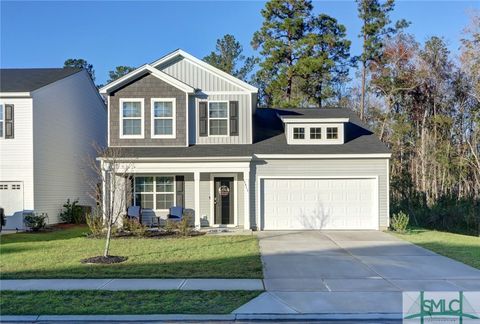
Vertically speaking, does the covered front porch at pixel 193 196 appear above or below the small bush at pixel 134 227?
above

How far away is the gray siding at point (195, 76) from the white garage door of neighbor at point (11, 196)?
7.75 metres

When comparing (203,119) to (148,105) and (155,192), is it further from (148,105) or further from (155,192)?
(155,192)

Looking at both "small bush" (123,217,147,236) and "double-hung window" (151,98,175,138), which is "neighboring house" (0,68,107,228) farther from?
"double-hung window" (151,98,175,138)

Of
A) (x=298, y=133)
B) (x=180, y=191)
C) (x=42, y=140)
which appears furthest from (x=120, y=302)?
(x=42, y=140)

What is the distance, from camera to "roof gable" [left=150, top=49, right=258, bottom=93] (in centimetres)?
1998

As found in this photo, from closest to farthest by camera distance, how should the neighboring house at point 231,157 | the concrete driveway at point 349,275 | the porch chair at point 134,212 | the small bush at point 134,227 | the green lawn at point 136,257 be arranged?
the concrete driveway at point 349,275 < the green lawn at point 136,257 < the small bush at point 134,227 < the porch chair at point 134,212 < the neighboring house at point 231,157

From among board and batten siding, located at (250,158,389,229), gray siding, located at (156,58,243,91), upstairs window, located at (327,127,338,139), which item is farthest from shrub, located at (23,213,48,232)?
upstairs window, located at (327,127,338,139)

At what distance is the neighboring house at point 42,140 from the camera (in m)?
19.6

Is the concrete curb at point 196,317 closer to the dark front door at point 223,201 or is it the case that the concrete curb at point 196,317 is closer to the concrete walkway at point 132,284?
the concrete walkway at point 132,284

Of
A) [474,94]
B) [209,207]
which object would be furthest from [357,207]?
[474,94]

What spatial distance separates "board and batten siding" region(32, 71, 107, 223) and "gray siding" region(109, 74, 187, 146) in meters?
3.11

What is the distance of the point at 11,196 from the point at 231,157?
9422mm

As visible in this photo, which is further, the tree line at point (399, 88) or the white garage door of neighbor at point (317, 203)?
the tree line at point (399, 88)

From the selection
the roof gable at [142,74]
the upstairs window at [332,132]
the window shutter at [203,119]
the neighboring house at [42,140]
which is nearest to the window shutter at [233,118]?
the window shutter at [203,119]
